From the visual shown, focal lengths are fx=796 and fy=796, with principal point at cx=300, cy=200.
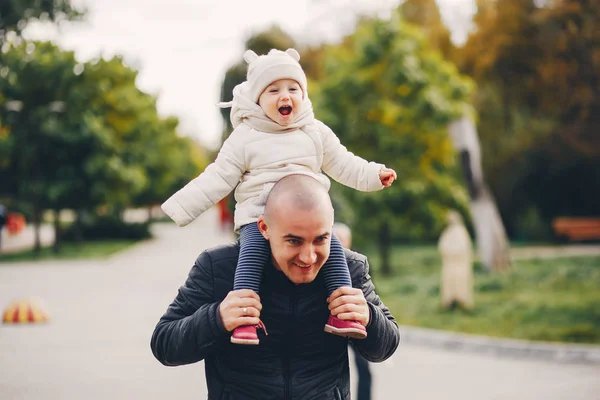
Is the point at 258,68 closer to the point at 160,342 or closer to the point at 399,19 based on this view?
the point at 160,342

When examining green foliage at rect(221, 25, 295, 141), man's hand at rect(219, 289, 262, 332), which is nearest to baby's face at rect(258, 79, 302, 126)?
man's hand at rect(219, 289, 262, 332)

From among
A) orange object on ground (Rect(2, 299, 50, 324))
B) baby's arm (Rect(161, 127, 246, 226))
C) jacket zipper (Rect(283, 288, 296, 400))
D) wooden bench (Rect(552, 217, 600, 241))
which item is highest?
wooden bench (Rect(552, 217, 600, 241))

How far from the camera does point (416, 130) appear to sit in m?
19.9

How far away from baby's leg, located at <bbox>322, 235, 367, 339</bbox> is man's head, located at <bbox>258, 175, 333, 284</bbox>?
0.44 feet

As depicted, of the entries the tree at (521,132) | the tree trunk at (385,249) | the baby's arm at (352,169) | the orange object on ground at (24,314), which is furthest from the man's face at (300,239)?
the tree trunk at (385,249)

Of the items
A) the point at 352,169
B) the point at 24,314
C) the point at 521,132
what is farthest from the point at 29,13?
the point at 521,132

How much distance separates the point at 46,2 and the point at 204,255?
17.3m

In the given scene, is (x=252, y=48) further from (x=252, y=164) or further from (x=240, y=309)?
(x=240, y=309)

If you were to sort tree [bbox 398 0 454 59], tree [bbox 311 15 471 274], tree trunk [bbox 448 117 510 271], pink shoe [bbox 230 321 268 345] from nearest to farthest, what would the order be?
pink shoe [bbox 230 321 268 345], tree trunk [bbox 448 117 510 271], tree [bbox 311 15 471 274], tree [bbox 398 0 454 59]

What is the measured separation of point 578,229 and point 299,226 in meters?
26.6

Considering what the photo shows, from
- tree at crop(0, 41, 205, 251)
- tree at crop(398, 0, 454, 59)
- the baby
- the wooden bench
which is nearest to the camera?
the baby

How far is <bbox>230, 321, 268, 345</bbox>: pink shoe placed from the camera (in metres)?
2.47

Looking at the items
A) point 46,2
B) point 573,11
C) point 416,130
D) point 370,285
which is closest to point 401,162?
point 416,130

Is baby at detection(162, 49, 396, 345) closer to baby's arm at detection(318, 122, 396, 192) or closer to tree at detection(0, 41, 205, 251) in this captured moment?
baby's arm at detection(318, 122, 396, 192)
